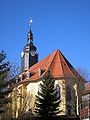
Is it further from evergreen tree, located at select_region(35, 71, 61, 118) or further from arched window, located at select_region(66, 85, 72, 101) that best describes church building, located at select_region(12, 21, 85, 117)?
evergreen tree, located at select_region(35, 71, 61, 118)

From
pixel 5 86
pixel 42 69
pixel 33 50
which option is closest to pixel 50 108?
pixel 5 86


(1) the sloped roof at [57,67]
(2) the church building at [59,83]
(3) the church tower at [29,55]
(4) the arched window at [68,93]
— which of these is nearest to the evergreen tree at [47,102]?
(2) the church building at [59,83]

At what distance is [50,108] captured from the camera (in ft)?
98.4

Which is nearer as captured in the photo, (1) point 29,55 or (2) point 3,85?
(2) point 3,85

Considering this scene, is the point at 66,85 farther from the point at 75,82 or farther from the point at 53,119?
the point at 53,119

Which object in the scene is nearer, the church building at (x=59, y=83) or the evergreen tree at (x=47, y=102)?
the evergreen tree at (x=47, y=102)

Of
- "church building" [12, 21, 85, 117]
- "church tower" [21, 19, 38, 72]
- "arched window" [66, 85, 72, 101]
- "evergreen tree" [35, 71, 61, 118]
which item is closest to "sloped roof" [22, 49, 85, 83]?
"church building" [12, 21, 85, 117]

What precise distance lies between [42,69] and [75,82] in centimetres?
753

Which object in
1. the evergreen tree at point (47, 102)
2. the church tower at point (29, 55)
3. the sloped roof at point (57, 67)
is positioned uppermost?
the church tower at point (29, 55)

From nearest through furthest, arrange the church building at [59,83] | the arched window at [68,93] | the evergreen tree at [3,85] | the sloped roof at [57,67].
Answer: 1. the evergreen tree at [3,85]
2. the church building at [59,83]
3. the arched window at [68,93]
4. the sloped roof at [57,67]

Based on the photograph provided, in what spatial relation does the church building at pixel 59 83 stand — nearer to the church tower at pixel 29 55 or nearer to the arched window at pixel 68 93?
the arched window at pixel 68 93

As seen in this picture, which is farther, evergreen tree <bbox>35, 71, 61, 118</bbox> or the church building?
the church building

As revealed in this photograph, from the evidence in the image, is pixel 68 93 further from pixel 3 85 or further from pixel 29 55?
pixel 29 55

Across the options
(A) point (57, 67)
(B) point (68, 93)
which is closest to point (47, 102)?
(B) point (68, 93)
